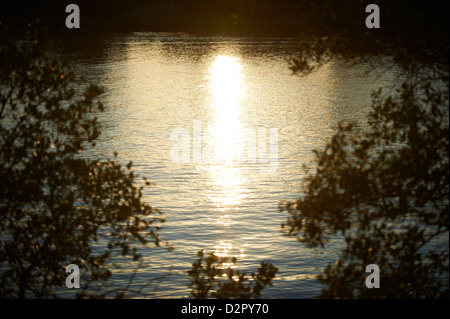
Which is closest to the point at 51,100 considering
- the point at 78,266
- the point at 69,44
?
the point at 78,266

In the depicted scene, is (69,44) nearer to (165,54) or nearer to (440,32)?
(165,54)

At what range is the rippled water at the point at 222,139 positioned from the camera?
26.0m

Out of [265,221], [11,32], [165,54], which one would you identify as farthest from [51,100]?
[165,54]

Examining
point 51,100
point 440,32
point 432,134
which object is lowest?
point 432,134

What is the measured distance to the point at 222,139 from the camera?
49062 millimetres

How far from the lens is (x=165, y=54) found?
107 meters

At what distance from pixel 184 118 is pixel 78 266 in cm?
4403

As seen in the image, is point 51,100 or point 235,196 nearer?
point 51,100

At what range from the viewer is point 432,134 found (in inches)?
494

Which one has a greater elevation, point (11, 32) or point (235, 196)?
point (11, 32)

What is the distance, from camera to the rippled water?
26000 mm
